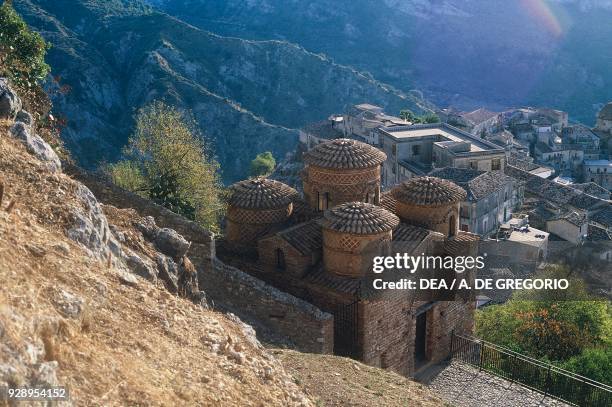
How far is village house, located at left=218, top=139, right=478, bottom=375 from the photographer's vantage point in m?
17.7


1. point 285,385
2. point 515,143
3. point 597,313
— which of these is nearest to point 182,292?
point 285,385

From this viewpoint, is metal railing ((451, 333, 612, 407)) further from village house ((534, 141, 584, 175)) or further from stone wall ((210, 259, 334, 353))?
village house ((534, 141, 584, 175))

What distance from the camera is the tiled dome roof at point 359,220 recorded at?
17484 mm

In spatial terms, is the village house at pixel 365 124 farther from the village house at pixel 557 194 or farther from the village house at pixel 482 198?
the village house at pixel 557 194

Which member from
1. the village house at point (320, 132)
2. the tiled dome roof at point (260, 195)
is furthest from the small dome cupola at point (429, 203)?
the village house at point (320, 132)

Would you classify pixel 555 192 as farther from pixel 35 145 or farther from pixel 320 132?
pixel 35 145

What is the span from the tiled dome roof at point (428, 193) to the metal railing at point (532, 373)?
439 centimetres

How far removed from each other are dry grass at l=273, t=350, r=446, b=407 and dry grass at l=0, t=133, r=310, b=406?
1.52 metres

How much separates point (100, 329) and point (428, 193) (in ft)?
44.0

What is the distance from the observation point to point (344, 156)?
67.1 feet

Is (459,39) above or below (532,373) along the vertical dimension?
below

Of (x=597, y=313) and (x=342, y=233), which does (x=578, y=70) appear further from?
(x=342, y=233)

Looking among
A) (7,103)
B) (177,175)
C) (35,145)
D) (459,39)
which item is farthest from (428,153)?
(459,39)

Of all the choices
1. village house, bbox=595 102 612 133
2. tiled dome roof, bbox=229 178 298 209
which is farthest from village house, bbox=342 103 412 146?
tiled dome roof, bbox=229 178 298 209
